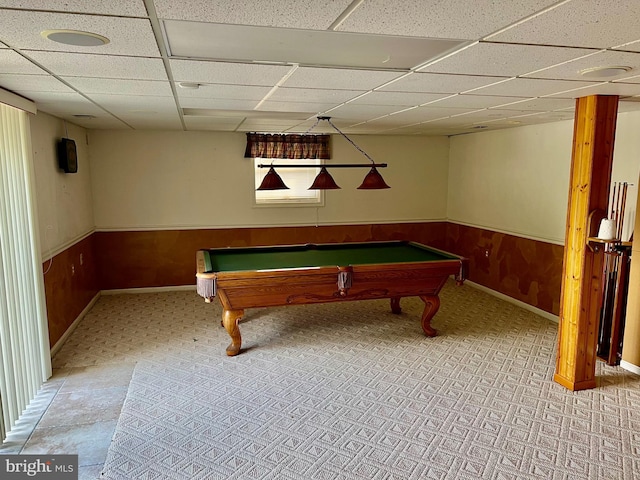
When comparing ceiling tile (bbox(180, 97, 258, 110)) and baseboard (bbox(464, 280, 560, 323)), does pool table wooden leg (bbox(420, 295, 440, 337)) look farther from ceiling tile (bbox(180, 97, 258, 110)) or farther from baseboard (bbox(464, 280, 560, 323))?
ceiling tile (bbox(180, 97, 258, 110))

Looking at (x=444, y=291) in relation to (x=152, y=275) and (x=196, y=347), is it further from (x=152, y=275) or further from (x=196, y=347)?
(x=152, y=275)

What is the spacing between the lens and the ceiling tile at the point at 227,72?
7.52 ft

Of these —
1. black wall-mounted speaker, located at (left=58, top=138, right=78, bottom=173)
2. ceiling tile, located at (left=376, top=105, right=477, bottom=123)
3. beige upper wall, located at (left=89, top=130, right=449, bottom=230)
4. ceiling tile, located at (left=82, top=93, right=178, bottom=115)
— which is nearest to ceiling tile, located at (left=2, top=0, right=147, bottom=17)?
ceiling tile, located at (left=82, top=93, right=178, bottom=115)

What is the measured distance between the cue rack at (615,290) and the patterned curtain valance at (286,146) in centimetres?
356

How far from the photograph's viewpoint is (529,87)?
2881 mm

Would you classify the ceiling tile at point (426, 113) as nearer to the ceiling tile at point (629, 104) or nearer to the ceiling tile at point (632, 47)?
the ceiling tile at point (629, 104)

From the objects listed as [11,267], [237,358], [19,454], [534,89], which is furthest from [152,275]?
[534,89]

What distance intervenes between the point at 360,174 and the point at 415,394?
12.6 feet

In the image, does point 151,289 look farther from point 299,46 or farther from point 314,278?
point 299,46

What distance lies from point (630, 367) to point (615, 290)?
64 cm

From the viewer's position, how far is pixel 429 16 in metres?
1.56

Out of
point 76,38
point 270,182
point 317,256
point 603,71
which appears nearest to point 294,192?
point 317,256

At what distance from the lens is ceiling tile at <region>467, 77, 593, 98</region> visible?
269 cm

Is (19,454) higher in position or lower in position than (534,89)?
lower
